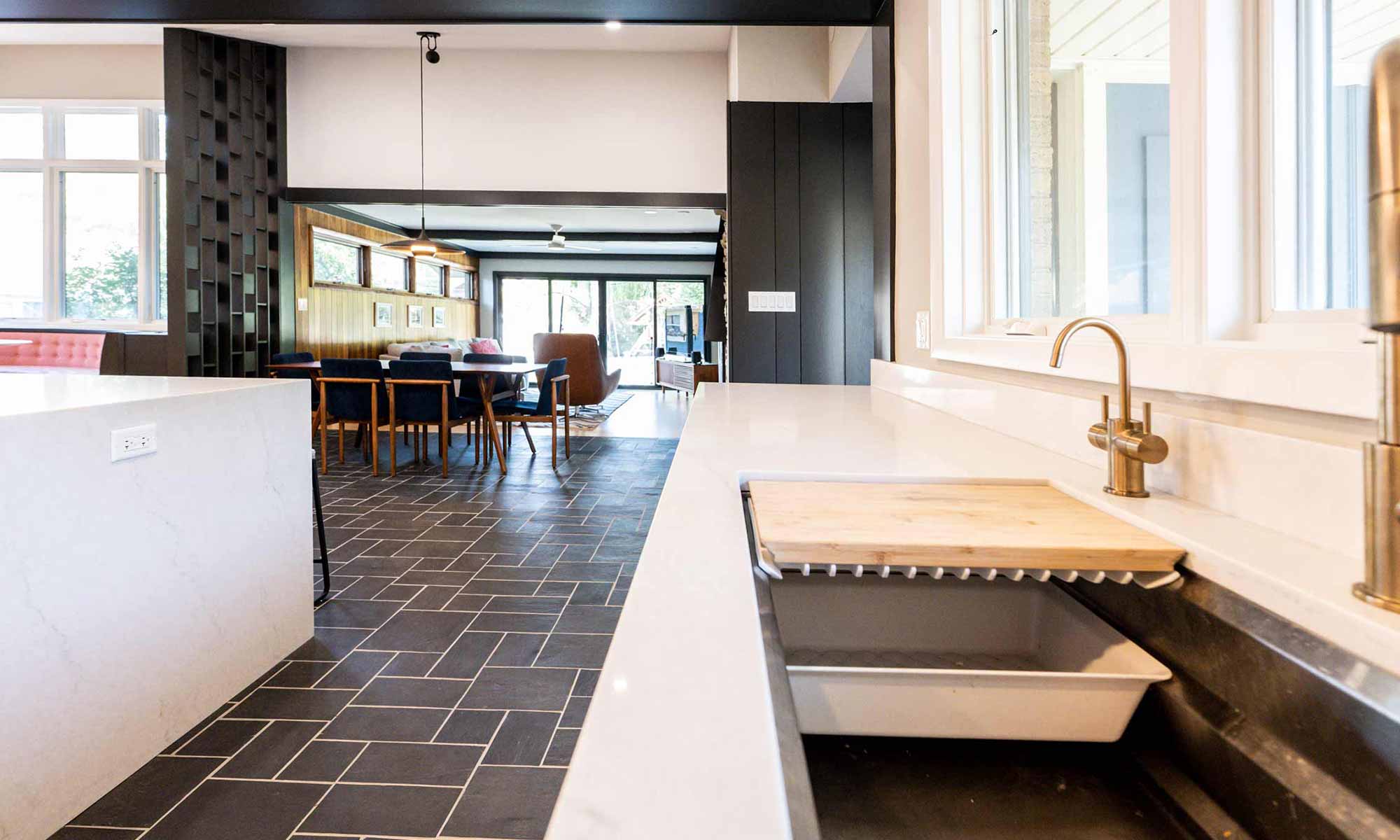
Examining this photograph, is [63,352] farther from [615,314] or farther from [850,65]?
[615,314]

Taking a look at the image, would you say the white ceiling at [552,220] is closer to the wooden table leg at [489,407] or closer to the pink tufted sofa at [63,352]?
the pink tufted sofa at [63,352]

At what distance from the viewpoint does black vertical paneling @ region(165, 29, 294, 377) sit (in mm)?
6457

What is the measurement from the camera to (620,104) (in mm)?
7000

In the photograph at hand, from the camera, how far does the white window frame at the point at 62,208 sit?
7387 mm

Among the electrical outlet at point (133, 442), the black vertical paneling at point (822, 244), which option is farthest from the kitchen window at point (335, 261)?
the electrical outlet at point (133, 442)

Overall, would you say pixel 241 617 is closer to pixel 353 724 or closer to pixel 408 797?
pixel 353 724

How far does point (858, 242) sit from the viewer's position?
4.42 meters

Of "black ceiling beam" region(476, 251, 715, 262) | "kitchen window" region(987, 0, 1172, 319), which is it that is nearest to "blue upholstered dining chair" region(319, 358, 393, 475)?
"kitchen window" region(987, 0, 1172, 319)

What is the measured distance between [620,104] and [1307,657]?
282 inches

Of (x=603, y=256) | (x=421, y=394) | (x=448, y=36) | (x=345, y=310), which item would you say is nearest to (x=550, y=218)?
(x=345, y=310)

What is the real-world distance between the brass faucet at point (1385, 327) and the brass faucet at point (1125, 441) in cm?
34

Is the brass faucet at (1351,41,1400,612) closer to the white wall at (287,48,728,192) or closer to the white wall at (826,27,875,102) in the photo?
the white wall at (826,27,875,102)

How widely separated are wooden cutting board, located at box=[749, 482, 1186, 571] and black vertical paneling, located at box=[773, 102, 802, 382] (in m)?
3.49

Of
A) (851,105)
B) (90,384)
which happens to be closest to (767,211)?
(851,105)
